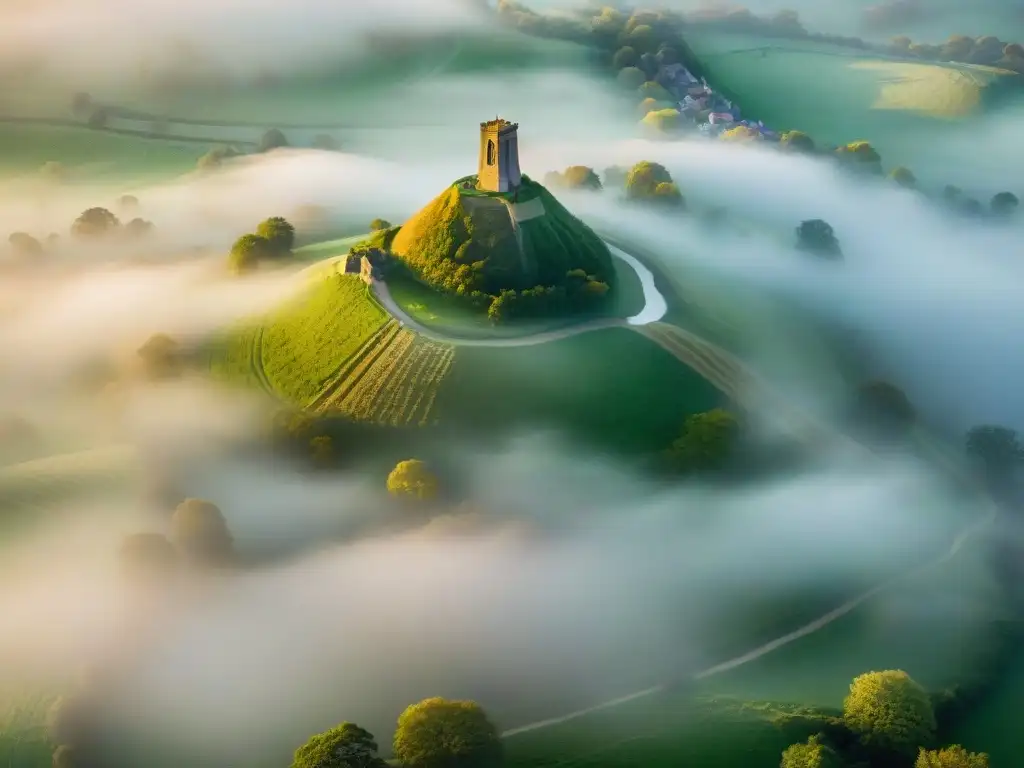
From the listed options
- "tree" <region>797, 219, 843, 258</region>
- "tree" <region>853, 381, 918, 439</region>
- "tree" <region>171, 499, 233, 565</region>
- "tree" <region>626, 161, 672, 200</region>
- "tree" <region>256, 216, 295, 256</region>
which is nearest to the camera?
"tree" <region>171, 499, 233, 565</region>

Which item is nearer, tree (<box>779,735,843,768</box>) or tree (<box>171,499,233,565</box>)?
tree (<box>779,735,843,768</box>)

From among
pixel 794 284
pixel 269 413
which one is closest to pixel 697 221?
pixel 794 284

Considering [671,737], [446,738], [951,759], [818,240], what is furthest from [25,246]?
[951,759]

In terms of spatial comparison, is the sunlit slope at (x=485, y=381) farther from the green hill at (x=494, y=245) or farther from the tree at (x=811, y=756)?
the tree at (x=811, y=756)

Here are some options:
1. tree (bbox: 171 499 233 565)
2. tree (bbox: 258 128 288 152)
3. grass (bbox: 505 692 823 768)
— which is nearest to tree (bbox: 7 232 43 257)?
tree (bbox: 258 128 288 152)

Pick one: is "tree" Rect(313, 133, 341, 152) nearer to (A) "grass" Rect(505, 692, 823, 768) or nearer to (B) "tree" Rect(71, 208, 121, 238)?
(B) "tree" Rect(71, 208, 121, 238)

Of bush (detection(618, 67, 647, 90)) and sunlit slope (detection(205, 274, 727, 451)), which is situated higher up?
bush (detection(618, 67, 647, 90))

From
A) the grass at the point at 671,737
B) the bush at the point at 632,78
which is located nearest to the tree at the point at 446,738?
the grass at the point at 671,737
